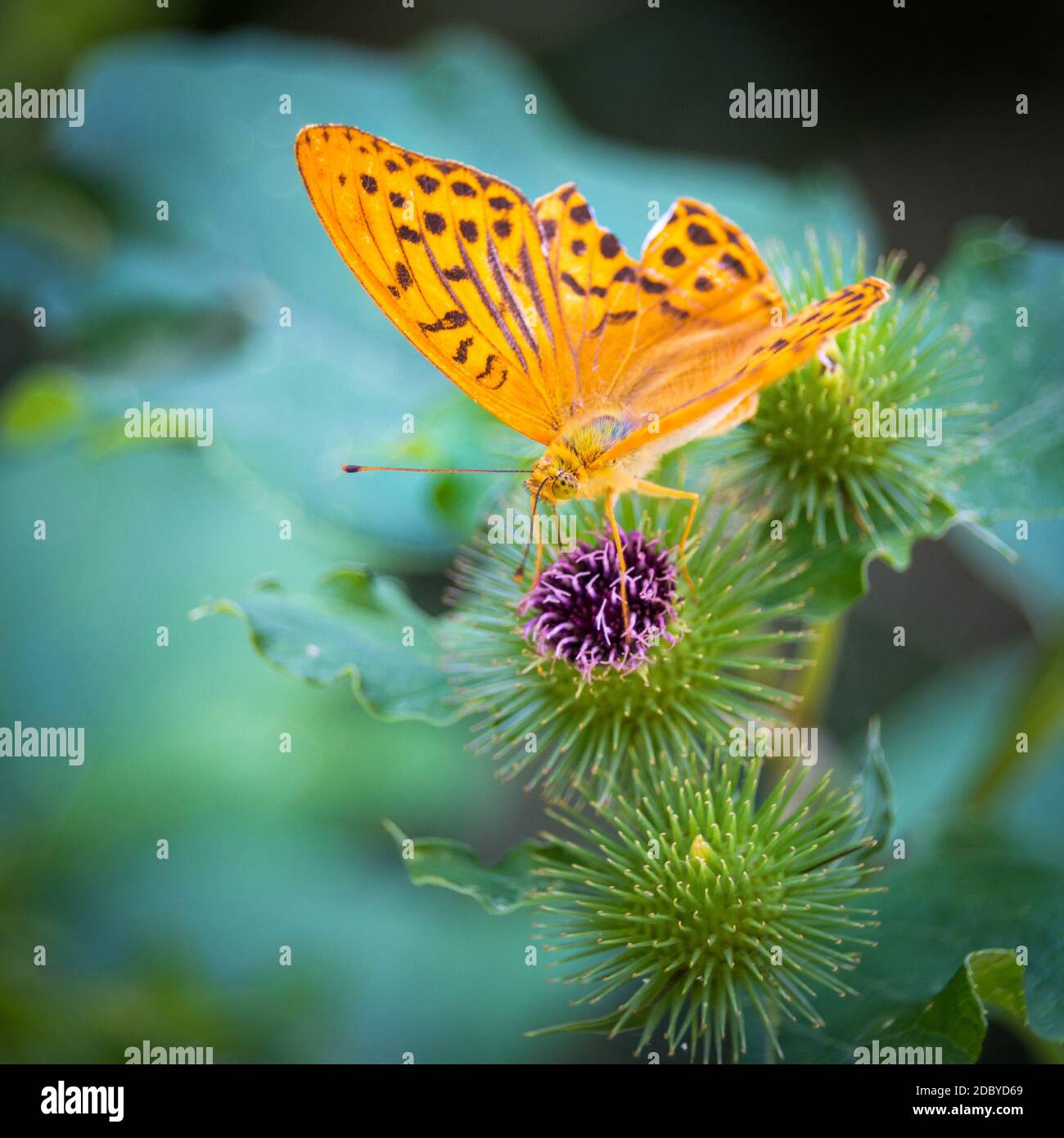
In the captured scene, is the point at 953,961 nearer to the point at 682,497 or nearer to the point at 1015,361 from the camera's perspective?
the point at 682,497

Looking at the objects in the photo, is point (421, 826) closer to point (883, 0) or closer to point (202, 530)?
point (202, 530)

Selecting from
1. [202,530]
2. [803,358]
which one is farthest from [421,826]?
[803,358]

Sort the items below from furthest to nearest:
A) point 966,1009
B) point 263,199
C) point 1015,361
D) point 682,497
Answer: point 263,199
point 1015,361
point 682,497
point 966,1009

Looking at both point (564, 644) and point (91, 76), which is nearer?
point (564, 644)

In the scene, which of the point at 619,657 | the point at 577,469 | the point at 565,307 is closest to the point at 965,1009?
the point at 619,657

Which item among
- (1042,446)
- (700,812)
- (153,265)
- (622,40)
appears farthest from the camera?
(622,40)

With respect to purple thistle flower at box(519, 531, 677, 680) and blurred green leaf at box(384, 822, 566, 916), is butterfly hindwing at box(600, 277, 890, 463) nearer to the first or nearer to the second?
purple thistle flower at box(519, 531, 677, 680)

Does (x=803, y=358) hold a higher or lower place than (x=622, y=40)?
lower
